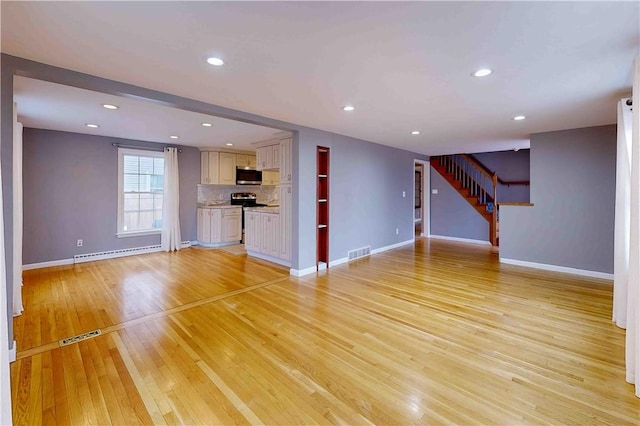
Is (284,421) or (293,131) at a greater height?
(293,131)

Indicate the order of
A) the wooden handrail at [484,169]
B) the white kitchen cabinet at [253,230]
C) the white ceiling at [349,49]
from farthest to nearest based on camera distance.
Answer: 1. the wooden handrail at [484,169]
2. the white kitchen cabinet at [253,230]
3. the white ceiling at [349,49]

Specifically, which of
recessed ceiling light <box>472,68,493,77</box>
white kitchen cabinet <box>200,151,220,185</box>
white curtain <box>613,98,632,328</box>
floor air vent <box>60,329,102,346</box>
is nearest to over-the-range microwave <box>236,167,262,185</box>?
white kitchen cabinet <box>200,151,220,185</box>

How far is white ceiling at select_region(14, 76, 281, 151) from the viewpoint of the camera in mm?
3191

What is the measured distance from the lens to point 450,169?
313 inches

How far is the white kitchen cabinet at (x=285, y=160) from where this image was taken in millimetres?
4848

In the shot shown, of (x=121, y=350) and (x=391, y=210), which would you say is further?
(x=391, y=210)

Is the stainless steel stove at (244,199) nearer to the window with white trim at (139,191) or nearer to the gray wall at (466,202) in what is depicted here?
the window with white trim at (139,191)

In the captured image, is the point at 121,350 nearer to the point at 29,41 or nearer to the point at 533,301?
the point at 29,41

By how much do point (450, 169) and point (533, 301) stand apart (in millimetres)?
5117

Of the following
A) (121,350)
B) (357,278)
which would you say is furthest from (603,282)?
(121,350)

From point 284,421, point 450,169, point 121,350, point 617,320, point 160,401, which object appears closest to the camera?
point 284,421

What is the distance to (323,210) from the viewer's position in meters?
5.02

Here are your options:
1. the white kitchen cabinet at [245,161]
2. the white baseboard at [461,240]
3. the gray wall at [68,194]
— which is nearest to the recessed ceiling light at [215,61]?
the gray wall at [68,194]

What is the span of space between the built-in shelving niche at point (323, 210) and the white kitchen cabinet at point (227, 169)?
3.21 m
